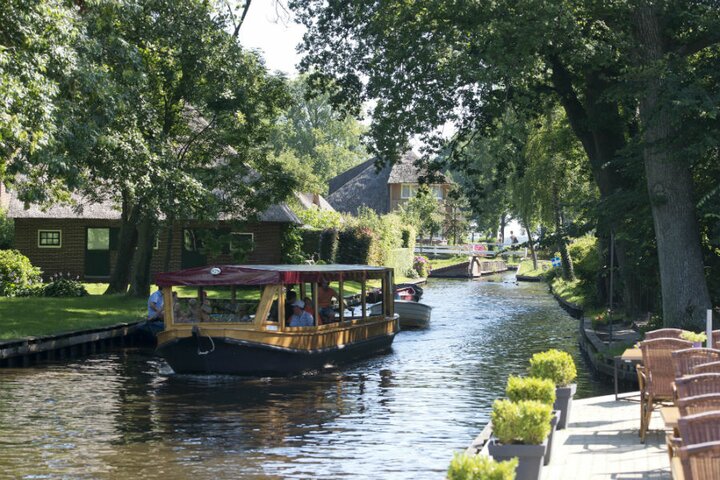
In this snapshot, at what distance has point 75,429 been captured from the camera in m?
18.0

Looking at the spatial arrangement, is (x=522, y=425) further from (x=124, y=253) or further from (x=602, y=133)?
(x=124, y=253)

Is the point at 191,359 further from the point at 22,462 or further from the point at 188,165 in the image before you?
the point at 188,165

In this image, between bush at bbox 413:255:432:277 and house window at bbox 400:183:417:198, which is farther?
house window at bbox 400:183:417:198

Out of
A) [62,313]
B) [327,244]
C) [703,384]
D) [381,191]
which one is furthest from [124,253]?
[381,191]

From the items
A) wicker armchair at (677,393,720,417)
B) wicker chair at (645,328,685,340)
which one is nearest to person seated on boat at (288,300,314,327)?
wicker chair at (645,328,685,340)

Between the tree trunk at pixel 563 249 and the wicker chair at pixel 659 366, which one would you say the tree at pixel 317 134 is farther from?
the wicker chair at pixel 659 366

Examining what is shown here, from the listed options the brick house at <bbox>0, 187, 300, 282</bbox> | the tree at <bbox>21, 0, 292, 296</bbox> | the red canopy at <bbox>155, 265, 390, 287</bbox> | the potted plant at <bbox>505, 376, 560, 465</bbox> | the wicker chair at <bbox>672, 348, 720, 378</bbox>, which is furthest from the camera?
the brick house at <bbox>0, 187, 300, 282</bbox>

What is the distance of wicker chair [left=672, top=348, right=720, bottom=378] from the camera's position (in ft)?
39.3

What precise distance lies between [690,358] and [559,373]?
2690 mm

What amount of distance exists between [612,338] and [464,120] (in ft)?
27.2

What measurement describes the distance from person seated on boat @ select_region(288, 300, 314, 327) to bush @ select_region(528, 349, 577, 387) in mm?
12270

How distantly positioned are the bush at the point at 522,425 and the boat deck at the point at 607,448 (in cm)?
124

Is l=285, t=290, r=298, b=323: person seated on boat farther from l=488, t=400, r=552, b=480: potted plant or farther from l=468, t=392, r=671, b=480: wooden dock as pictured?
l=488, t=400, r=552, b=480: potted plant

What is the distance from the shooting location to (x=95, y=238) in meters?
51.2
